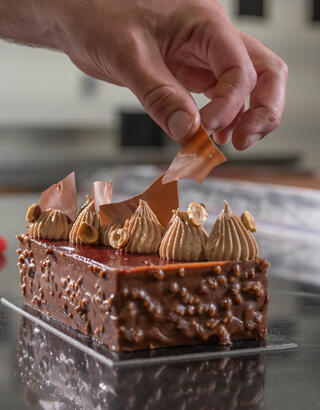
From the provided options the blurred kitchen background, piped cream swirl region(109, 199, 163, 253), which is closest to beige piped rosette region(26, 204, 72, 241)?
piped cream swirl region(109, 199, 163, 253)

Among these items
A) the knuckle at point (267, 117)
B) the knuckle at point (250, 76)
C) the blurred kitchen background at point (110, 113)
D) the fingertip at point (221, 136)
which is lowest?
the fingertip at point (221, 136)

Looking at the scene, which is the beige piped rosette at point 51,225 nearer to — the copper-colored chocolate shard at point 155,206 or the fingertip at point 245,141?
the copper-colored chocolate shard at point 155,206

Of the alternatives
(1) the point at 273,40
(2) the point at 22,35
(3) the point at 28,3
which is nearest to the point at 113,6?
(3) the point at 28,3

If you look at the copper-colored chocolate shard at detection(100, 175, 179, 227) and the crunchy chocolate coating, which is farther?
the copper-colored chocolate shard at detection(100, 175, 179, 227)

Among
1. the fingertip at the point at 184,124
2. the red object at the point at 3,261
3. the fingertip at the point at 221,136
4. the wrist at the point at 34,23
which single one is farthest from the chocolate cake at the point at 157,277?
the red object at the point at 3,261

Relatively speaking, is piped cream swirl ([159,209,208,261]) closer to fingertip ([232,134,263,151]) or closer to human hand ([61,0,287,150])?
human hand ([61,0,287,150])

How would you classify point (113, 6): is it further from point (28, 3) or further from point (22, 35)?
point (22, 35)
